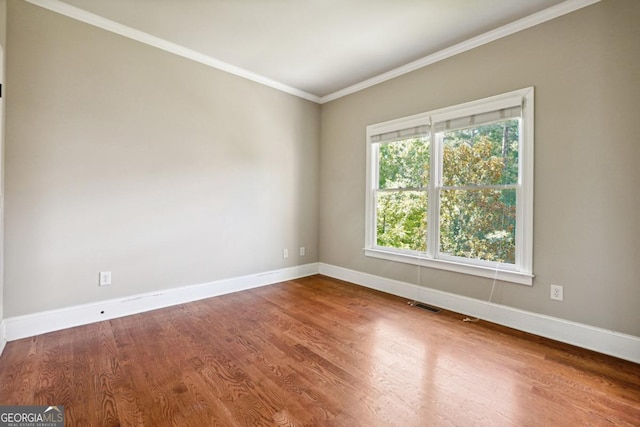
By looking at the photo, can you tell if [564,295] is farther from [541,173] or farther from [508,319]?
[541,173]

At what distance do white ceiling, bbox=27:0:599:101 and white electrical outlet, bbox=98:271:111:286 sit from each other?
88.9 inches

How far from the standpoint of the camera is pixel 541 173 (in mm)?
2500

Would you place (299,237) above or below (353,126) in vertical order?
below

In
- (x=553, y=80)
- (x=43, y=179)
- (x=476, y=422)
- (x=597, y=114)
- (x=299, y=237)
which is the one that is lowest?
(x=476, y=422)

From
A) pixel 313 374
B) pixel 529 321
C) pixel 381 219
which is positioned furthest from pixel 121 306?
pixel 529 321

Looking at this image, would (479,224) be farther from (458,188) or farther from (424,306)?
(424,306)

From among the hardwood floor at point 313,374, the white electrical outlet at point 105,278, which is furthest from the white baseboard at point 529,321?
the white electrical outlet at point 105,278

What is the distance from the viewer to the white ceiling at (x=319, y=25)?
2.41m

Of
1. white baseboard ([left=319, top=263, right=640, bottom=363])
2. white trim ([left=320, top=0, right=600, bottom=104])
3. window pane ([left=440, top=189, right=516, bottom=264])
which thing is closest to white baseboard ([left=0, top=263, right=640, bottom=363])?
white baseboard ([left=319, top=263, right=640, bottom=363])

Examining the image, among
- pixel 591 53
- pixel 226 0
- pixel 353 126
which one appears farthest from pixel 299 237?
pixel 591 53

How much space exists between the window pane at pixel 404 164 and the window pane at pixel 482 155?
241 mm

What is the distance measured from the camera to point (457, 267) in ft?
9.91

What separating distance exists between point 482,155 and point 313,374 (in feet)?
8.25

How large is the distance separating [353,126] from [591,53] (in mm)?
2455
